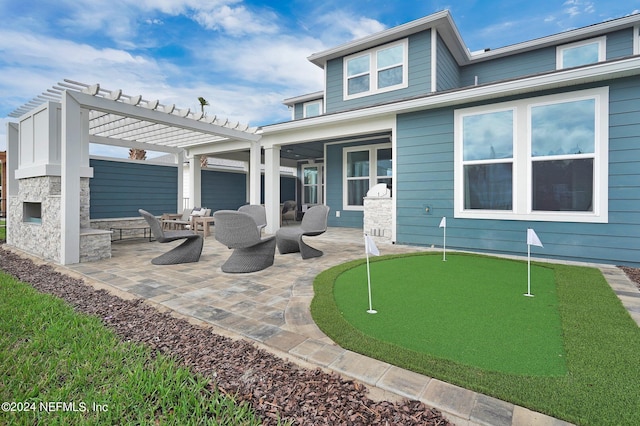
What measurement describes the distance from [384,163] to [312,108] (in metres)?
4.94

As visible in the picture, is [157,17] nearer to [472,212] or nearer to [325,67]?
[325,67]

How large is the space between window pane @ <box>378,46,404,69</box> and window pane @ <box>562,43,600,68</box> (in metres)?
4.72

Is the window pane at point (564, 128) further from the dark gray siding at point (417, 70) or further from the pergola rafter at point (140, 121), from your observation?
the pergola rafter at point (140, 121)

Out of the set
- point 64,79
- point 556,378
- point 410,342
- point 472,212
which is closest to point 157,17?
point 64,79

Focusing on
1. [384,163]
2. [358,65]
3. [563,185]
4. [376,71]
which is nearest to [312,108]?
[358,65]

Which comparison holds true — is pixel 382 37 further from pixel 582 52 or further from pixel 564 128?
pixel 582 52

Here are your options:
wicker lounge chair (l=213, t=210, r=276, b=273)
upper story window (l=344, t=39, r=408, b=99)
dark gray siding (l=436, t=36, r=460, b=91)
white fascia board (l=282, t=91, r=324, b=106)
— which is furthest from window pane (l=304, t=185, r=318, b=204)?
wicker lounge chair (l=213, t=210, r=276, b=273)

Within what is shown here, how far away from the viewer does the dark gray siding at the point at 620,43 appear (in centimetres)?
796

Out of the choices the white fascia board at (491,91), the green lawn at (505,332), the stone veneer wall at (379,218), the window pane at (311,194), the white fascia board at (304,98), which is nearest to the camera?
the green lawn at (505,332)

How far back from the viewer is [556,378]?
70.3 inches

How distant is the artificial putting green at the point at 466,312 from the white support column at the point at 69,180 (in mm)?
4415

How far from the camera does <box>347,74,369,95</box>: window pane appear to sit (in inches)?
349

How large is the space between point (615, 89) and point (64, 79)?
8711 millimetres

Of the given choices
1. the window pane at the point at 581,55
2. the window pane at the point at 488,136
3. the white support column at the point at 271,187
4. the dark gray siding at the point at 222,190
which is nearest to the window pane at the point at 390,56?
the window pane at the point at 488,136
